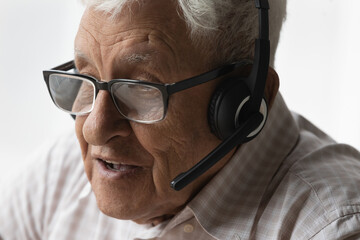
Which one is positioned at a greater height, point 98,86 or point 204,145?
point 98,86

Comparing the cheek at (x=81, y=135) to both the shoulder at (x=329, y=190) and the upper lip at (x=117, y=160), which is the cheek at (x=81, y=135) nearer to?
the upper lip at (x=117, y=160)

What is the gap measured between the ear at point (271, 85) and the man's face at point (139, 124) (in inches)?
5.3

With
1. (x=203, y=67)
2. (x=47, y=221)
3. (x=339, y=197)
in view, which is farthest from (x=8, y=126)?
(x=339, y=197)

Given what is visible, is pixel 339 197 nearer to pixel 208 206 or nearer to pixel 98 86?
pixel 208 206

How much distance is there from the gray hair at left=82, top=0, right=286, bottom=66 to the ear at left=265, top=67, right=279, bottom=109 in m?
0.06

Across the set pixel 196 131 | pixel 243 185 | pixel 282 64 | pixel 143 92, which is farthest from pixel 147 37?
pixel 282 64

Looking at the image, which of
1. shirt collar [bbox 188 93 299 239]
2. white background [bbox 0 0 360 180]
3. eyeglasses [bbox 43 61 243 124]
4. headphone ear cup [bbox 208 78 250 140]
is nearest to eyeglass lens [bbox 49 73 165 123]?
eyeglasses [bbox 43 61 243 124]

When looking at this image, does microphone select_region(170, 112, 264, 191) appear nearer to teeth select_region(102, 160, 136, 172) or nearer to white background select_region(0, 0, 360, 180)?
teeth select_region(102, 160, 136, 172)

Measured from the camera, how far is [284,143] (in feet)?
4.59

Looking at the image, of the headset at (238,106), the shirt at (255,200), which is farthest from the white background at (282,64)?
the headset at (238,106)

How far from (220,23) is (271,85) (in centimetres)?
18

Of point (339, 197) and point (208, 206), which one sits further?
point (208, 206)

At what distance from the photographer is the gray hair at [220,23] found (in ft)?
3.80

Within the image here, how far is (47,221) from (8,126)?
78 centimetres
